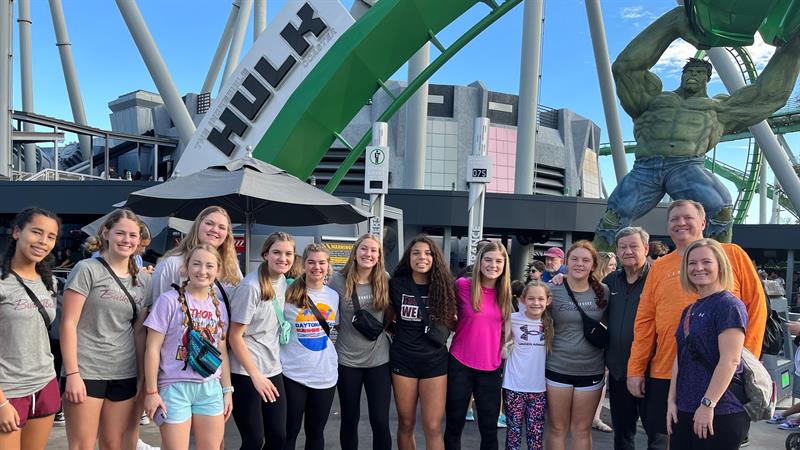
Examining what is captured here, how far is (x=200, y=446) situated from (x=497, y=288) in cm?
208

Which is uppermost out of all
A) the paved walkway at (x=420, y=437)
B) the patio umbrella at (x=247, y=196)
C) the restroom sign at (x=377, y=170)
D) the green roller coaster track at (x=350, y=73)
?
the green roller coaster track at (x=350, y=73)

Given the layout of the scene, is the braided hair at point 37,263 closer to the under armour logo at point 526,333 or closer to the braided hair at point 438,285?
the braided hair at point 438,285

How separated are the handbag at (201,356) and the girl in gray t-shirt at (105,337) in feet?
1.04

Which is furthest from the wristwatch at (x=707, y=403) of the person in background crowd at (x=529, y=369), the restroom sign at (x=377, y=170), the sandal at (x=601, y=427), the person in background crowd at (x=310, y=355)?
the restroom sign at (x=377, y=170)

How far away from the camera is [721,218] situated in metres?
6.04

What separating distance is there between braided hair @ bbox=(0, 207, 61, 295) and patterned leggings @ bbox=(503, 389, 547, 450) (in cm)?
284

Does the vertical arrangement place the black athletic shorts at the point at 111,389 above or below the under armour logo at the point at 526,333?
below

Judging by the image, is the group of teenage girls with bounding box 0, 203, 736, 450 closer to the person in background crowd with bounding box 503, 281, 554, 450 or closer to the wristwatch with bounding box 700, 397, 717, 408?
the person in background crowd with bounding box 503, 281, 554, 450

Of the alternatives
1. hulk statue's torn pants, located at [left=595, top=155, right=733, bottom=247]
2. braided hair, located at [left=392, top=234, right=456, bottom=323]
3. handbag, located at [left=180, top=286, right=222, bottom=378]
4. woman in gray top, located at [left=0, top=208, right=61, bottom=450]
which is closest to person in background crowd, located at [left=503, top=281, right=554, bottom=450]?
braided hair, located at [left=392, top=234, right=456, bottom=323]

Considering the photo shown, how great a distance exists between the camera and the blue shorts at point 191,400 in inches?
116

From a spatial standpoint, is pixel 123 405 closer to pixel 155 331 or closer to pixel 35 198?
pixel 155 331

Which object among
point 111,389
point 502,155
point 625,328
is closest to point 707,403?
point 625,328

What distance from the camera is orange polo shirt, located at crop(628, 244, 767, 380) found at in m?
3.04

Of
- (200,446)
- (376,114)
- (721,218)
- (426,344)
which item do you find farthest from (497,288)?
(376,114)
